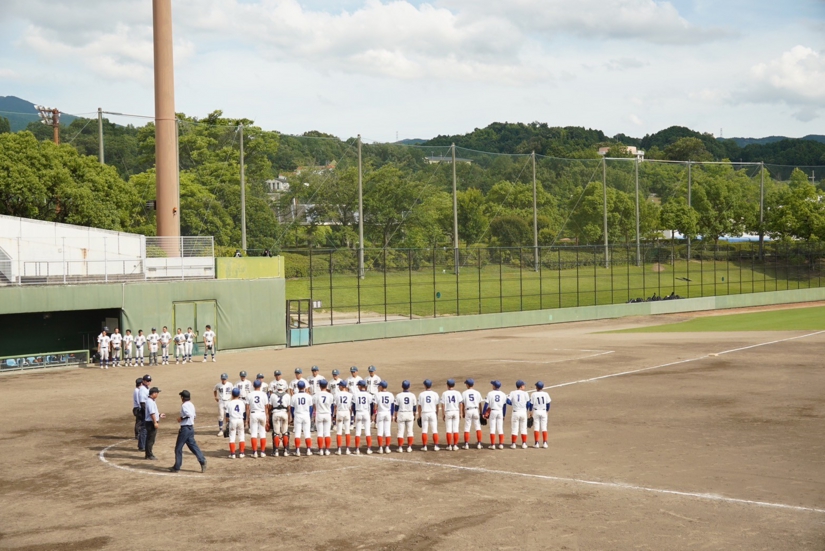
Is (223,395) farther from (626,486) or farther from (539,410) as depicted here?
(626,486)

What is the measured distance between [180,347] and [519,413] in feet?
69.0

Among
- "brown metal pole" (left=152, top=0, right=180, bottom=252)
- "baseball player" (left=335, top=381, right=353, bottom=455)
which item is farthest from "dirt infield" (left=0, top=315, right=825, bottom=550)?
"brown metal pole" (left=152, top=0, right=180, bottom=252)

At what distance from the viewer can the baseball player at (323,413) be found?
18.2 metres

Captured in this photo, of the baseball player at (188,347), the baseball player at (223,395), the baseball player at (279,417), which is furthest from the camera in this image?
the baseball player at (188,347)

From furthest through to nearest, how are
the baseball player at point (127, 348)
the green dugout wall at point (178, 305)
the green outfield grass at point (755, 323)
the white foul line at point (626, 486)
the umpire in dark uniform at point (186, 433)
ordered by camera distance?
the green outfield grass at point (755, 323) < the baseball player at point (127, 348) < the green dugout wall at point (178, 305) < the umpire in dark uniform at point (186, 433) < the white foul line at point (626, 486)

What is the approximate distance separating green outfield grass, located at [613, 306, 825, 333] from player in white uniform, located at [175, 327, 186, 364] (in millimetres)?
26124

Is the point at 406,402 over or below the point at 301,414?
over

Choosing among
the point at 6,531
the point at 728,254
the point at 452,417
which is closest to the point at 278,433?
the point at 452,417

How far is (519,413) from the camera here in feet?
61.0

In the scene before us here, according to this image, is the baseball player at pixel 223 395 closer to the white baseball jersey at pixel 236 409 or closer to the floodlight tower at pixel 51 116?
the white baseball jersey at pixel 236 409

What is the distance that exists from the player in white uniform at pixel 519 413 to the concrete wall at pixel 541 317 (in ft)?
82.3

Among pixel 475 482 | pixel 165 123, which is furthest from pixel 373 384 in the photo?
pixel 165 123

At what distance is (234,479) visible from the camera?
1634 cm

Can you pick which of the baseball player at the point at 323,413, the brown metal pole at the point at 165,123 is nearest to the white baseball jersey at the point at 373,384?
the baseball player at the point at 323,413
